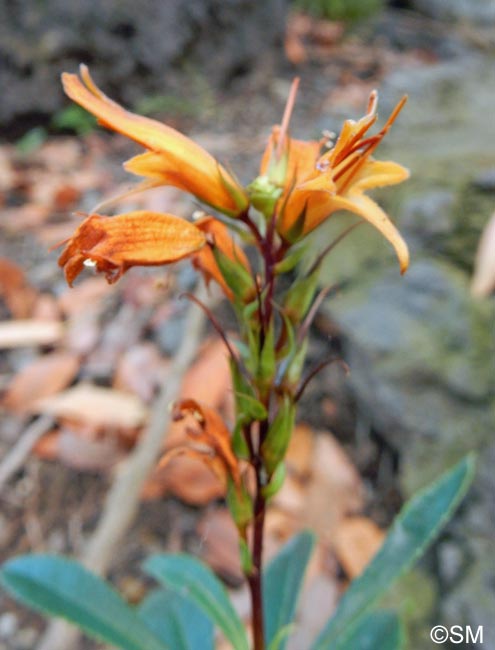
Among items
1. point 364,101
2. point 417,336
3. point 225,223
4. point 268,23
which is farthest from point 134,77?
point 225,223

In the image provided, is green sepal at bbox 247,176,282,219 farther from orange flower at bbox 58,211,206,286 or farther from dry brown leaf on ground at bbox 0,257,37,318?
dry brown leaf on ground at bbox 0,257,37,318

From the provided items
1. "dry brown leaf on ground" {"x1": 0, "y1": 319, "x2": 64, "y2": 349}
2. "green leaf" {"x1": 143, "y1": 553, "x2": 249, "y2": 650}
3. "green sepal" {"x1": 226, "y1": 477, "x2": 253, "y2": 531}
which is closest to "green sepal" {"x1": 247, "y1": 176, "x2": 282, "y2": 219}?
"green sepal" {"x1": 226, "y1": 477, "x2": 253, "y2": 531}

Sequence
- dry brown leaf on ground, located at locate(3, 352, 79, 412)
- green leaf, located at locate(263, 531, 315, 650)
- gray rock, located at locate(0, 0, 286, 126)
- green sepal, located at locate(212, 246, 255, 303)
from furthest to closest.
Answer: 1. gray rock, located at locate(0, 0, 286, 126)
2. dry brown leaf on ground, located at locate(3, 352, 79, 412)
3. green leaf, located at locate(263, 531, 315, 650)
4. green sepal, located at locate(212, 246, 255, 303)

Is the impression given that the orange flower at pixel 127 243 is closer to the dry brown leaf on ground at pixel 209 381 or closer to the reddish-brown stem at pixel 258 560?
the reddish-brown stem at pixel 258 560

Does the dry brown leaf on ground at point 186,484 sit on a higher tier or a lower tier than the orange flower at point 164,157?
lower

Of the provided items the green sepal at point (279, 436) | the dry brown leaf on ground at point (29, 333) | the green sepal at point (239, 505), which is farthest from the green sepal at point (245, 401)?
the dry brown leaf on ground at point (29, 333)

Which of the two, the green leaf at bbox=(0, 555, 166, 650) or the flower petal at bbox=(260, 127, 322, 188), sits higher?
the flower petal at bbox=(260, 127, 322, 188)
